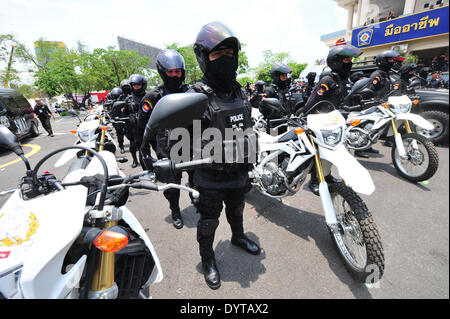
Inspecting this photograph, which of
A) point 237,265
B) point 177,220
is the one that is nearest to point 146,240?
point 237,265

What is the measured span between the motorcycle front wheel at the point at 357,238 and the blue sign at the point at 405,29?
46.0 inches

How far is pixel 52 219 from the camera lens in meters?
1.01

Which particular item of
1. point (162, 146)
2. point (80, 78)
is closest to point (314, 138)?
point (162, 146)

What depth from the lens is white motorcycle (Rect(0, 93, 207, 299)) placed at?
0.87 metres

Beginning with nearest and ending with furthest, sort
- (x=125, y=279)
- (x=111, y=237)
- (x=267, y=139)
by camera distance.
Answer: (x=111, y=237) → (x=125, y=279) → (x=267, y=139)

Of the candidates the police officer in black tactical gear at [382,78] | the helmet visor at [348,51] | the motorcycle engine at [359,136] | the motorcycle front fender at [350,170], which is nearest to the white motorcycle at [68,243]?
the motorcycle front fender at [350,170]

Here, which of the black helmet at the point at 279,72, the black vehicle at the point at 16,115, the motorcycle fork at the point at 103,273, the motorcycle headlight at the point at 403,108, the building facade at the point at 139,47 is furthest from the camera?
the building facade at the point at 139,47

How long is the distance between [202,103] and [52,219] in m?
0.92

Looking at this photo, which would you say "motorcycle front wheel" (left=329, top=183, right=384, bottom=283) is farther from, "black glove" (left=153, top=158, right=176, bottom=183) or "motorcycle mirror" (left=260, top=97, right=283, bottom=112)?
"black glove" (left=153, top=158, right=176, bottom=183)

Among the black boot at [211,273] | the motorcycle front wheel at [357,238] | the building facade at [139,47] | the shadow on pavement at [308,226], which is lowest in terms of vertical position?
the shadow on pavement at [308,226]

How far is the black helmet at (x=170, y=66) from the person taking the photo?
2354 mm

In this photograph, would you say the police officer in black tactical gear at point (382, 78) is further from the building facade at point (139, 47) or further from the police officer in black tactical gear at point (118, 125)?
the building facade at point (139, 47)

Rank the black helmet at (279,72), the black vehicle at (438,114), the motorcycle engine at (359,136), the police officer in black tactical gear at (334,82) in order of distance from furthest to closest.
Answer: the black helmet at (279,72) → the motorcycle engine at (359,136) → the police officer in black tactical gear at (334,82) → the black vehicle at (438,114)

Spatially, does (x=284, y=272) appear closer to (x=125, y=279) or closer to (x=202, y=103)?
(x=125, y=279)
